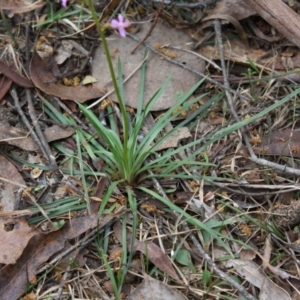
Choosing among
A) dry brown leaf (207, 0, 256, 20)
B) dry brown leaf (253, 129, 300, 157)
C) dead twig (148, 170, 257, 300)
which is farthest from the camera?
dry brown leaf (207, 0, 256, 20)

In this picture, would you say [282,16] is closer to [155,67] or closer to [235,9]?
[235,9]

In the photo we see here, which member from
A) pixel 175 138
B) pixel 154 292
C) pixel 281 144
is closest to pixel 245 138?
pixel 281 144

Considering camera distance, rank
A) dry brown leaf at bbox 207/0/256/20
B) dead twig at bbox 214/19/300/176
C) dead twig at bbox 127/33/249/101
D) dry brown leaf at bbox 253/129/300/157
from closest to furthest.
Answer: dead twig at bbox 214/19/300/176, dry brown leaf at bbox 253/129/300/157, dead twig at bbox 127/33/249/101, dry brown leaf at bbox 207/0/256/20

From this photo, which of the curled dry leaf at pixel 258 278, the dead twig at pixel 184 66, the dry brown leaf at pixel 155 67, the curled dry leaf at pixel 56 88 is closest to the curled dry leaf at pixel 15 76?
the curled dry leaf at pixel 56 88

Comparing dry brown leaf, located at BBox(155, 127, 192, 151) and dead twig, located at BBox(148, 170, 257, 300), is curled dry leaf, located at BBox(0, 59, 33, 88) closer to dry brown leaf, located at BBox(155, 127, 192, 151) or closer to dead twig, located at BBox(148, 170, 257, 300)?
dry brown leaf, located at BBox(155, 127, 192, 151)

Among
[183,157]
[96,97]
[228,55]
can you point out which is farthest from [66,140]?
[228,55]

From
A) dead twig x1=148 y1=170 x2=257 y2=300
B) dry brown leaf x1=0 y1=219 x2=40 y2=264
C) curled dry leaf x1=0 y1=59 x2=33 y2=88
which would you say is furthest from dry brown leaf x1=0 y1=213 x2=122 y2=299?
curled dry leaf x1=0 y1=59 x2=33 y2=88

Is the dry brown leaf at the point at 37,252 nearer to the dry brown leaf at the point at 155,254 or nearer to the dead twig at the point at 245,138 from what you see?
the dry brown leaf at the point at 155,254

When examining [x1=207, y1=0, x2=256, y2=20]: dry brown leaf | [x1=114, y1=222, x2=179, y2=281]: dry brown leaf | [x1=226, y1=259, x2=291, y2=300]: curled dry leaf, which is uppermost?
[x1=207, y1=0, x2=256, y2=20]: dry brown leaf
